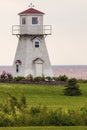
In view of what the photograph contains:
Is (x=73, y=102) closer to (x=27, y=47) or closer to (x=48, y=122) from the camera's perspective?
(x=48, y=122)

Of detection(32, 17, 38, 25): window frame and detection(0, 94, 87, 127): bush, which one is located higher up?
detection(32, 17, 38, 25): window frame

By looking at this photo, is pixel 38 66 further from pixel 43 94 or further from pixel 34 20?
pixel 43 94

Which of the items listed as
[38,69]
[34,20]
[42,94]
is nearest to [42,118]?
[42,94]

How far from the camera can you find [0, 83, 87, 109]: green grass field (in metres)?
54.2

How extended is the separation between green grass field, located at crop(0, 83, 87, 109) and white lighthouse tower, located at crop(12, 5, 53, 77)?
53.2 feet

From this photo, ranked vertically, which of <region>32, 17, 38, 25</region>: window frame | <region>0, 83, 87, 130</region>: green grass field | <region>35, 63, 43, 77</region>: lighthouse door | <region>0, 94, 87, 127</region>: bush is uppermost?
<region>32, 17, 38, 25</region>: window frame

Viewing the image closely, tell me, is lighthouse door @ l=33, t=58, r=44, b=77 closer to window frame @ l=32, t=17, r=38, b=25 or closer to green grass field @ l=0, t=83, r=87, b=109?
window frame @ l=32, t=17, r=38, b=25

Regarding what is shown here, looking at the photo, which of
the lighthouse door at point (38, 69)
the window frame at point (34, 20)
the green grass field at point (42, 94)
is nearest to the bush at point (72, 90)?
the green grass field at point (42, 94)

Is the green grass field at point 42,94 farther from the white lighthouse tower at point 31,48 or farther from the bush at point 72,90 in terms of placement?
the white lighthouse tower at point 31,48

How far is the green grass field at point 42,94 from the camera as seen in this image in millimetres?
54188

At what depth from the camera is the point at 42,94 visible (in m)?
61.3

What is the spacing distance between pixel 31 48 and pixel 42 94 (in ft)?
77.0

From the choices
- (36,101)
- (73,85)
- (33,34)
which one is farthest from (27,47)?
(36,101)

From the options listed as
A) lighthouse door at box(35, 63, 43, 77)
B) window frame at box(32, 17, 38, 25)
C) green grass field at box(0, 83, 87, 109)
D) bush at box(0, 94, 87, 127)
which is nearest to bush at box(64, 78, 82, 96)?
green grass field at box(0, 83, 87, 109)
